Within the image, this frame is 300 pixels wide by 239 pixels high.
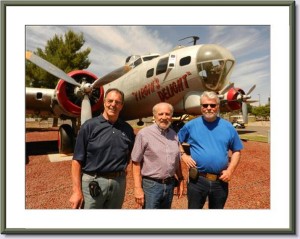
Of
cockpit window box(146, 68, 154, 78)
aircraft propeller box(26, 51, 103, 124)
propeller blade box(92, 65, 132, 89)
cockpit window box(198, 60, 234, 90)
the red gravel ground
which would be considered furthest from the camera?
cockpit window box(146, 68, 154, 78)

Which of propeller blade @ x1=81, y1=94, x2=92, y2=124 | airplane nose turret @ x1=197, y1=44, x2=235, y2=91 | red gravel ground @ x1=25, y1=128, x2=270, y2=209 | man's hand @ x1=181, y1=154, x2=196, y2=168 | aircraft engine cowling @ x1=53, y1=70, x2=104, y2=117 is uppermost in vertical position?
airplane nose turret @ x1=197, y1=44, x2=235, y2=91

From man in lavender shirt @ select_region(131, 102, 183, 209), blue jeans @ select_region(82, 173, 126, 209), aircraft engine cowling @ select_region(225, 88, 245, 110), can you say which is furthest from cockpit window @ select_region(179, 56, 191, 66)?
blue jeans @ select_region(82, 173, 126, 209)

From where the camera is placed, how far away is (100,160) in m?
2.13

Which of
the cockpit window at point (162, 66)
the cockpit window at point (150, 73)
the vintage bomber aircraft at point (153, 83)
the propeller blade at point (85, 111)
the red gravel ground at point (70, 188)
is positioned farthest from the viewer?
the cockpit window at point (150, 73)

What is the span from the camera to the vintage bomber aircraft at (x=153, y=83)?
19.9ft

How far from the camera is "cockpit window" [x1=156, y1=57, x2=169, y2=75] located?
683 centimetres

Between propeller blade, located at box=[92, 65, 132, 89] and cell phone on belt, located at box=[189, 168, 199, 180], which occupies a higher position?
propeller blade, located at box=[92, 65, 132, 89]

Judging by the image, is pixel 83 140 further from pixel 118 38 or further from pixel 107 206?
pixel 118 38

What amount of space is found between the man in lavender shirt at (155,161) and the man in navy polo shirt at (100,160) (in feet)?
0.54

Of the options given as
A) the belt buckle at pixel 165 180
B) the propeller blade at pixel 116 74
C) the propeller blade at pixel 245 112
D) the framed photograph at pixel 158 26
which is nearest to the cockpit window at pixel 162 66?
the propeller blade at pixel 116 74

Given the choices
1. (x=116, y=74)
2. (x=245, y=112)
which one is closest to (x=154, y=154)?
(x=116, y=74)

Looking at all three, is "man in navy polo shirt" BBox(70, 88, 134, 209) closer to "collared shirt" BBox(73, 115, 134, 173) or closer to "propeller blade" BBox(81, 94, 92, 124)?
"collared shirt" BBox(73, 115, 134, 173)

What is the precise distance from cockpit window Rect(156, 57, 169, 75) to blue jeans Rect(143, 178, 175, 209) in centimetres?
502

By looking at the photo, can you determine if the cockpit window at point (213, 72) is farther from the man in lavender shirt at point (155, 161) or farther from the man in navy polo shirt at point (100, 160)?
the man in navy polo shirt at point (100, 160)
